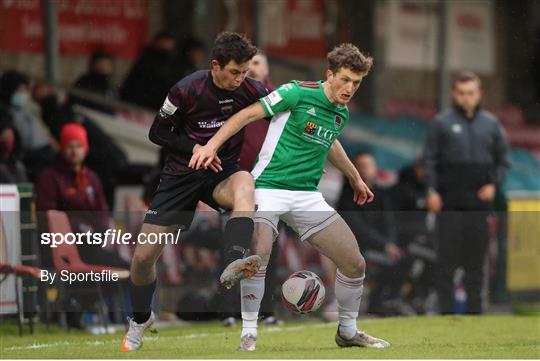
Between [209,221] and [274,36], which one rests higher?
[274,36]

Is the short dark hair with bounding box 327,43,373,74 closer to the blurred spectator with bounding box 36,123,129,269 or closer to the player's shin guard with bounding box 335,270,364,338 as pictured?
the player's shin guard with bounding box 335,270,364,338

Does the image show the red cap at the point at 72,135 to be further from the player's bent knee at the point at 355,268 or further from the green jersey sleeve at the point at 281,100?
the player's bent knee at the point at 355,268

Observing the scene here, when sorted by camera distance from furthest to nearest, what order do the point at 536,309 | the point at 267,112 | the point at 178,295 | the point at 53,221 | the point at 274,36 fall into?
the point at 274,36, the point at 536,309, the point at 178,295, the point at 53,221, the point at 267,112

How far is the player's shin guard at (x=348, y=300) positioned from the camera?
9602 mm

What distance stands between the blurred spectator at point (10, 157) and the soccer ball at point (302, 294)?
3.88 meters

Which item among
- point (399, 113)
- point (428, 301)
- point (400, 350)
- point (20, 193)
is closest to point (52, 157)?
point (20, 193)

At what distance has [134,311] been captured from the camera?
31.6 feet

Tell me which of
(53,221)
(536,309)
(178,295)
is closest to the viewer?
(53,221)

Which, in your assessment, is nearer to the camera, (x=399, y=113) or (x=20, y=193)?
(x=20, y=193)

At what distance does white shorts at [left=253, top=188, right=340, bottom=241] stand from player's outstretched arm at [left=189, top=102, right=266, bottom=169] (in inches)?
19.0

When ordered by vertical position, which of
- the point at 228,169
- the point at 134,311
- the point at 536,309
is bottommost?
the point at 536,309

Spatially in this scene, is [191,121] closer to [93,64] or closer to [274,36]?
[93,64]

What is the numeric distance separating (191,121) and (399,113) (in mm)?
9557

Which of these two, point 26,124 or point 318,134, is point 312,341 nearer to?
point 318,134
